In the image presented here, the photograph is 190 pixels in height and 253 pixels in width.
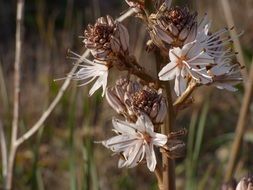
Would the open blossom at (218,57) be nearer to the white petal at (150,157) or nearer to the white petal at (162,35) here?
the white petal at (162,35)

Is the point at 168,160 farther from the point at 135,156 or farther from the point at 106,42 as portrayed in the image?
the point at 106,42

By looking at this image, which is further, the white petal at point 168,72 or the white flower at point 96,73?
the white flower at point 96,73

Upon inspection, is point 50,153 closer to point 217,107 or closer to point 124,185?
point 217,107

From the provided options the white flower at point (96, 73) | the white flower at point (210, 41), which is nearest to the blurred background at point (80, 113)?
the white flower at point (96, 73)

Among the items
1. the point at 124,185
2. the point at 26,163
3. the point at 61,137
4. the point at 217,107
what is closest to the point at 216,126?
the point at 217,107

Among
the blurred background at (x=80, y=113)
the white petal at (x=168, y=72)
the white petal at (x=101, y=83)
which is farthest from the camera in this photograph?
the blurred background at (x=80, y=113)

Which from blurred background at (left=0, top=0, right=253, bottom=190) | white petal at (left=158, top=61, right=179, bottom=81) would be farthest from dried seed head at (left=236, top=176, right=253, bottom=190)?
blurred background at (left=0, top=0, right=253, bottom=190)
